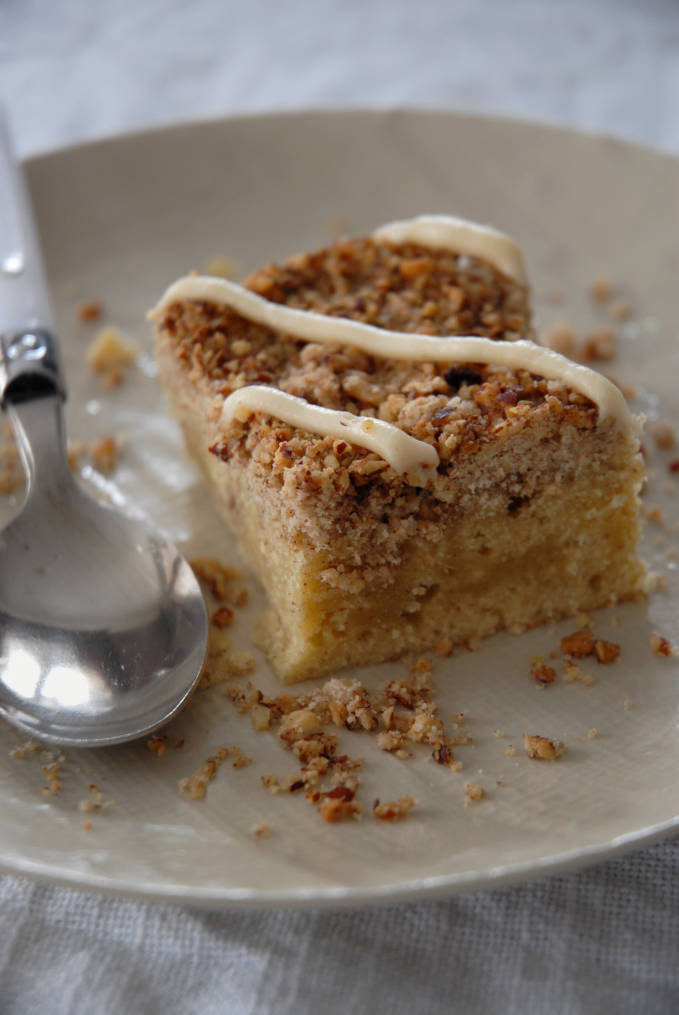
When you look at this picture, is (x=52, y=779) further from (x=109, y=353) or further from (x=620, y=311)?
(x=620, y=311)

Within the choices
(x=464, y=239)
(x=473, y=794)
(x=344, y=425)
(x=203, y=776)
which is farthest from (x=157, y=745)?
(x=464, y=239)

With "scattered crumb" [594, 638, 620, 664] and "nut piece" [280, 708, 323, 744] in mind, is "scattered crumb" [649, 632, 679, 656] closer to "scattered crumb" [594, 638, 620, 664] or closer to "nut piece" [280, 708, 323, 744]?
"scattered crumb" [594, 638, 620, 664]

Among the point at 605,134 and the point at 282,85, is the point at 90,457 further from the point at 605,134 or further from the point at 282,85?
the point at 282,85

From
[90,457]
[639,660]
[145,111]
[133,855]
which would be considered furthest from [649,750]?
[145,111]

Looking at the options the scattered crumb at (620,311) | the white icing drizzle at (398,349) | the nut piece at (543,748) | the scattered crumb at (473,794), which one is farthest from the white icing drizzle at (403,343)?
the scattered crumb at (620,311)

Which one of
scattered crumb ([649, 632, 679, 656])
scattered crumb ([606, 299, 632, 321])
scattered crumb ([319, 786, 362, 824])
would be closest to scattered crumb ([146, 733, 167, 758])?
scattered crumb ([319, 786, 362, 824])

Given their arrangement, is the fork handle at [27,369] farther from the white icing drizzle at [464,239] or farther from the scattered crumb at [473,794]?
the scattered crumb at [473,794]
